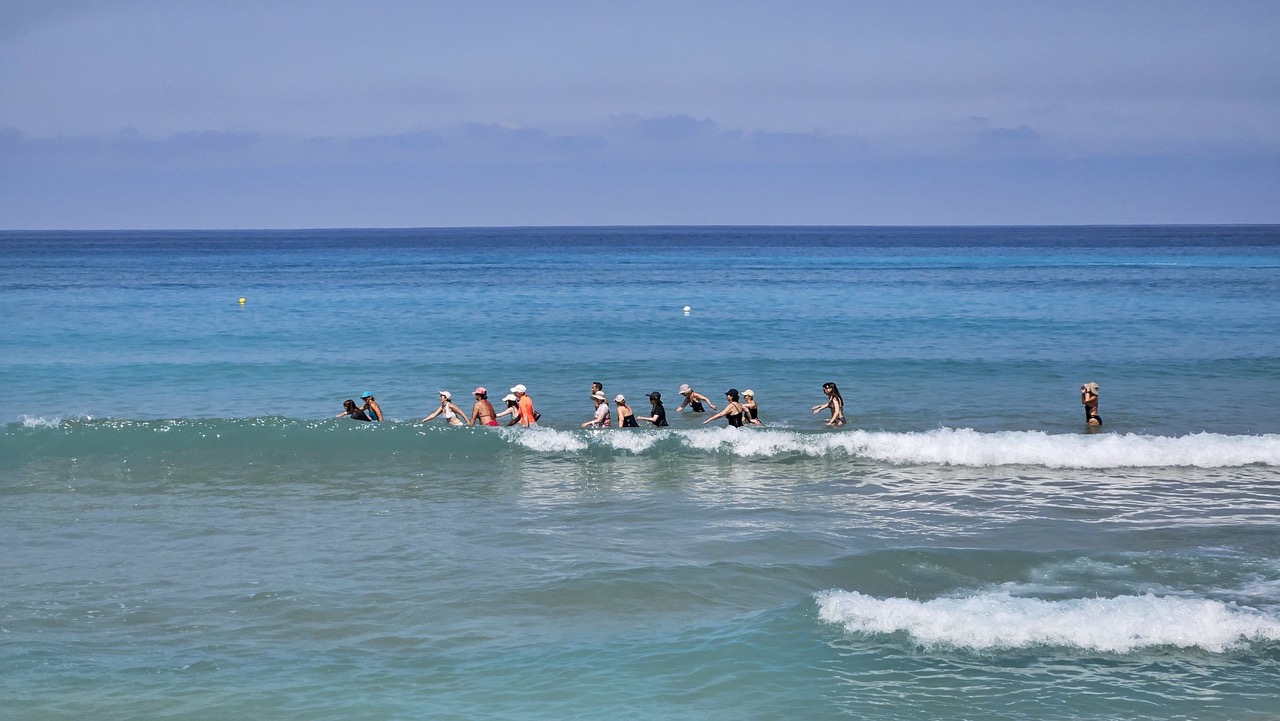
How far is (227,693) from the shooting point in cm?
893

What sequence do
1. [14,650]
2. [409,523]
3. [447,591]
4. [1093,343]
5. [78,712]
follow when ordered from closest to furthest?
[78,712]
[14,650]
[447,591]
[409,523]
[1093,343]

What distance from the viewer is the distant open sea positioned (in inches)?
359

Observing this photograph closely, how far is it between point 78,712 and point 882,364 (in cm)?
2440

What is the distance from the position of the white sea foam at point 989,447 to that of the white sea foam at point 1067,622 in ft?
24.4

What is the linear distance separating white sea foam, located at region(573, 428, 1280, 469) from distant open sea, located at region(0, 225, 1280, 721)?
0.07m

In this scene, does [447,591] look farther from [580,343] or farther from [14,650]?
[580,343]

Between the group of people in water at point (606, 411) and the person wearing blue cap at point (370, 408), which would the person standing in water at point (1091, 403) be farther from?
the person wearing blue cap at point (370, 408)

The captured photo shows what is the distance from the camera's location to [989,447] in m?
18.4

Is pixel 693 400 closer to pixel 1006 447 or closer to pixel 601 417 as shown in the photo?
pixel 601 417

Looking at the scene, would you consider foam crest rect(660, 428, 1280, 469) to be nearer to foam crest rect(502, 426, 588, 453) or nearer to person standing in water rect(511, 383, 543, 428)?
foam crest rect(502, 426, 588, 453)

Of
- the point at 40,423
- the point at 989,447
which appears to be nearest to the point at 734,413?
the point at 989,447

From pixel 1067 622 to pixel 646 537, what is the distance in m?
5.23

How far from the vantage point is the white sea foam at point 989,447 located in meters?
17.8

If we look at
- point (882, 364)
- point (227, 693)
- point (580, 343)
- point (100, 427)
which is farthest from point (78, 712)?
point (580, 343)
